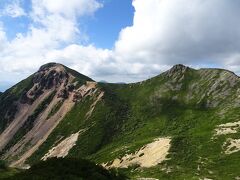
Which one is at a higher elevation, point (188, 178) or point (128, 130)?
point (128, 130)

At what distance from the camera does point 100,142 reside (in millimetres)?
197250

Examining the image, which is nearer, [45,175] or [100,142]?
[45,175]

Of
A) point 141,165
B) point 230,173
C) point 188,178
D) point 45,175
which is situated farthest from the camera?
point 141,165

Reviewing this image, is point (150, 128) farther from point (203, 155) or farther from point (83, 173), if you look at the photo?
point (83, 173)

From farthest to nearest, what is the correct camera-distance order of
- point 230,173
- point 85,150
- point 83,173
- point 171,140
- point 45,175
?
point 85,150, point 171,140, point 230,173, point 83,173, point 45,175

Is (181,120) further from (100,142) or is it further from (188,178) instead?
(188,178)

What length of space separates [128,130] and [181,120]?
102ft

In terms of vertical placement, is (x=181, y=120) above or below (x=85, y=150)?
above

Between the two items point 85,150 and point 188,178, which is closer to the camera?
point 188,178

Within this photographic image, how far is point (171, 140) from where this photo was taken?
420 feet

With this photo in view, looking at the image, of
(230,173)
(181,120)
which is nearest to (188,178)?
(230,173)

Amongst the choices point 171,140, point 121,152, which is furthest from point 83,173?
point 121,152

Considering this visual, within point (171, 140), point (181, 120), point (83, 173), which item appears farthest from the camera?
point (181, 120)

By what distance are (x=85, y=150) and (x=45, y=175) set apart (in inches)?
5916
